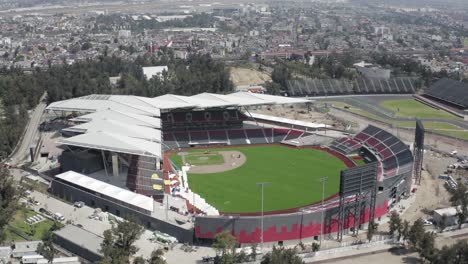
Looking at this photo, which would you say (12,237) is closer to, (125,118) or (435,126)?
(125,118)

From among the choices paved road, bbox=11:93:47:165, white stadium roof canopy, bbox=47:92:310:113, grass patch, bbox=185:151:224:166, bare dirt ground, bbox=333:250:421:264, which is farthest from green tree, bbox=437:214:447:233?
paved road, bbox=11:93:47:165

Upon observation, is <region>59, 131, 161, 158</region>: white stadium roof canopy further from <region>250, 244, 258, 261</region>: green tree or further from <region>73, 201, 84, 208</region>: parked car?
<region>250, 244, 258, 261</region>: green tree

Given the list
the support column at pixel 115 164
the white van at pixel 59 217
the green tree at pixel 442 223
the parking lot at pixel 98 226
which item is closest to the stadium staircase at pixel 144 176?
the support column at pixel 115 164

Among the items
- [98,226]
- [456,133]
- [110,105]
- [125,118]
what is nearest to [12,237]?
[98,226]

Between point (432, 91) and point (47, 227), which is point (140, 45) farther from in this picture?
point (47, 227)

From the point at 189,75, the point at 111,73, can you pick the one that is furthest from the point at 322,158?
the point at 111,73
